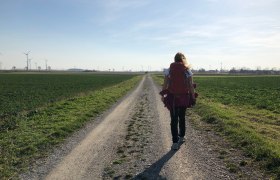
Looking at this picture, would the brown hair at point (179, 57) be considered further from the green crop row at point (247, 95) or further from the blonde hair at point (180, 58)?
the green crop row at point (247, 95)

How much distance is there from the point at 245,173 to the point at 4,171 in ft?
16.8

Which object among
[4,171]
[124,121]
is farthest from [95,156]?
[124,121]

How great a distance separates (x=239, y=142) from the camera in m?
10.0

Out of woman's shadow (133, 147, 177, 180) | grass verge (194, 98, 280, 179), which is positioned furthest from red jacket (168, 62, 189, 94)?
grass verge (194, 98, 280, 179)

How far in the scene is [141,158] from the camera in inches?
331

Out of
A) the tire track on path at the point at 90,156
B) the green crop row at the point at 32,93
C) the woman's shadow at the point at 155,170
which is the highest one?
the woman's shadow at the point at 155,170

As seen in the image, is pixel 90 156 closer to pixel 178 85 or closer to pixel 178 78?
pixel 178 85

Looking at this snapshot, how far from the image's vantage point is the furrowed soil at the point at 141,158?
7086mm

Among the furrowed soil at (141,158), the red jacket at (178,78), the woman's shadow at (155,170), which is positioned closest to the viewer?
the woman's shadow at (155,170)

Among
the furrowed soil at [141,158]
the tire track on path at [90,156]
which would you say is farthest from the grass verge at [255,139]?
the tire track on path at [90,156]

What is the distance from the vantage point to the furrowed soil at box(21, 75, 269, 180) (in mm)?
7086

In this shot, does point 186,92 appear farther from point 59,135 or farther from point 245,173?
point 59,135

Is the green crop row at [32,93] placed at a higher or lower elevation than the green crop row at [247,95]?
lower

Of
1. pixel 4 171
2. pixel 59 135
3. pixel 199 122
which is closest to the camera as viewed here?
→ pixel 4 171
